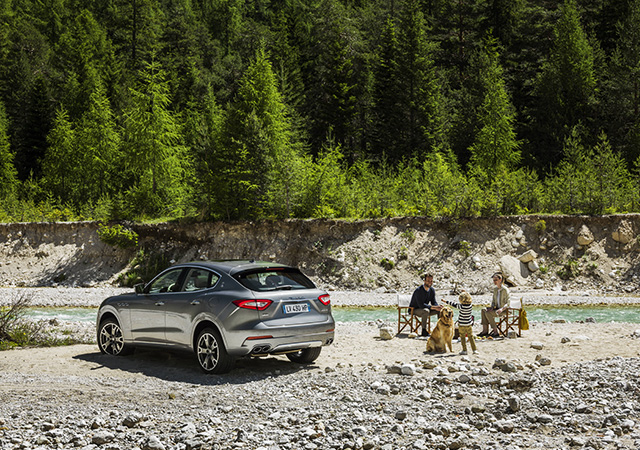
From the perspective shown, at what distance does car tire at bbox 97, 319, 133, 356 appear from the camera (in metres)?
10.8

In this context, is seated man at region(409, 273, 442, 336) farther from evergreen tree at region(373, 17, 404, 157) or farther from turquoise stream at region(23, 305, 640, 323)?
evergreen tree at region(373, 17, 404, 157)

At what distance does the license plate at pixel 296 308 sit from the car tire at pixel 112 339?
11.4 feet

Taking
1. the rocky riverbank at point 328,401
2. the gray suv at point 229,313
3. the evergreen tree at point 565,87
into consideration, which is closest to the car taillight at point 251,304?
the gray suv at point 229,313

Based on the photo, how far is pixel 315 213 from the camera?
3120 centimetres

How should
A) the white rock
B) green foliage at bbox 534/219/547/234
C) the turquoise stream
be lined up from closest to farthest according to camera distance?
the turquoise stream < the white rock < green foliage at bbox 534/219/547/234

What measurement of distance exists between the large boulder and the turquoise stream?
502 centimetres

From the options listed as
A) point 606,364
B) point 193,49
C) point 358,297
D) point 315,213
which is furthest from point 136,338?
point 193,49

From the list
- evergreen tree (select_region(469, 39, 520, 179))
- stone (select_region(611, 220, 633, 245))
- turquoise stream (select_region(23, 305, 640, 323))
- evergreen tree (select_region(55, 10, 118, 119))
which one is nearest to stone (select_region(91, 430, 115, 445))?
turquoise stream (select_region(23, 305, 640, 323))

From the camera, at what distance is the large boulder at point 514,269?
26625 mm

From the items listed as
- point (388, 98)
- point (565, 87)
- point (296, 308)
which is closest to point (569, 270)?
point (296, 308)

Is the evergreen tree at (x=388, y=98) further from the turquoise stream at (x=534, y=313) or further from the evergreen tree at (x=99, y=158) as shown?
the turquoise stream at (x=534, y=313)

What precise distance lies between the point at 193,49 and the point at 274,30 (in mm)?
10051

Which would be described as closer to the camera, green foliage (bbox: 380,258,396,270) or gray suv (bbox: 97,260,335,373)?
gray suv (bbox: 97,260,335,373)

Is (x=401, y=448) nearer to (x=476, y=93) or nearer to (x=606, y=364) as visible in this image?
(x=606, y=364)
